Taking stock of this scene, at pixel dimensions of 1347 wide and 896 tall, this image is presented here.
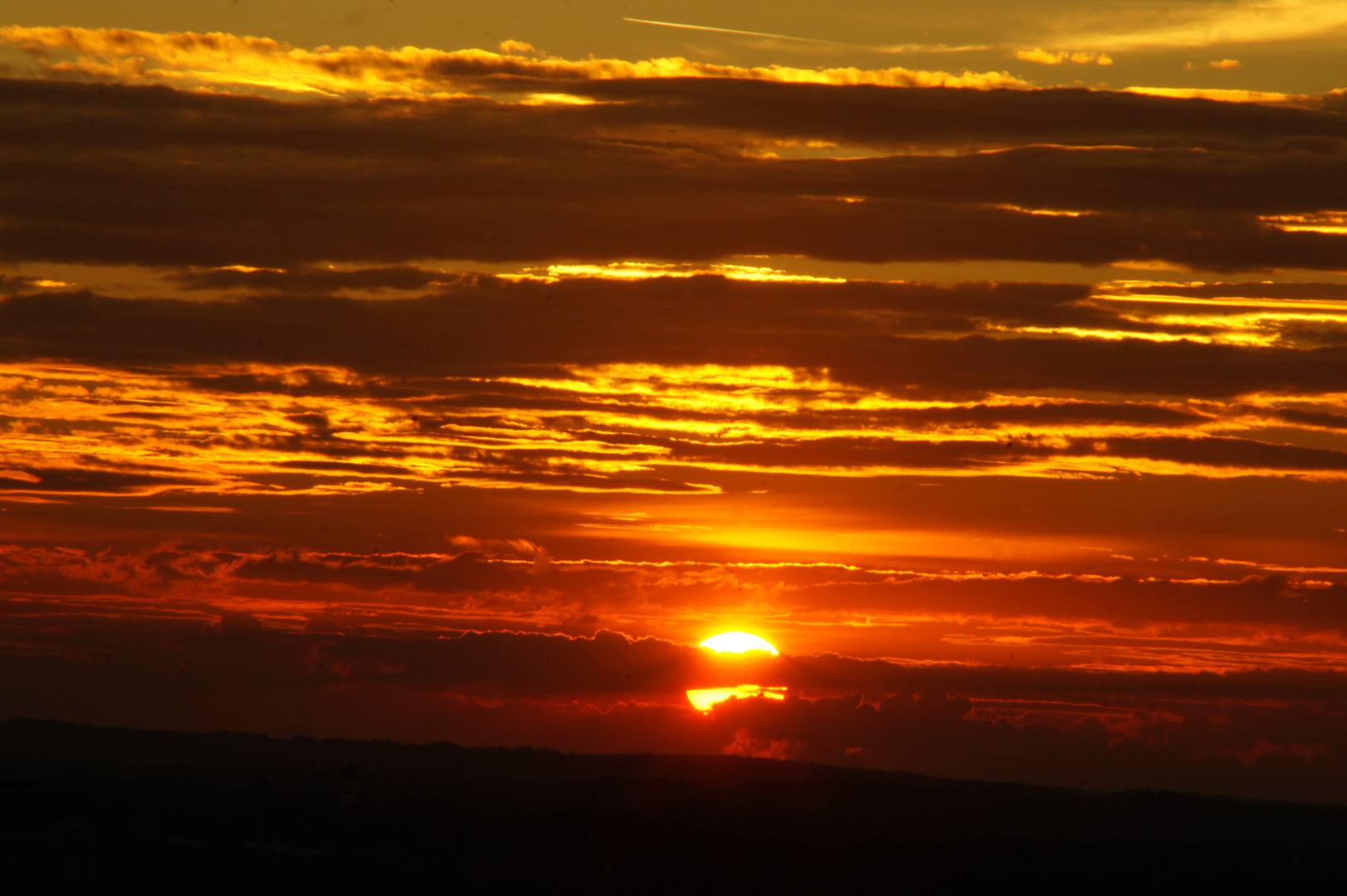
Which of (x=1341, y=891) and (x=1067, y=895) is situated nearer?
(x=1067, y=895)

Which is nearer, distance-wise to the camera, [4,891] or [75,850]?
[4,891]

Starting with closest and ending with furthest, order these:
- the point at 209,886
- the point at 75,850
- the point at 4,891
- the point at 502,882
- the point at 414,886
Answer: the point at 4,891 → the point at 75,850 → the point at 209,886 → the point at 414,886 → the point at 502,882

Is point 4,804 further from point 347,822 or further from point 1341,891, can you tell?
point 1341,891

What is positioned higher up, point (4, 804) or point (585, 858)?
point (585, 858)

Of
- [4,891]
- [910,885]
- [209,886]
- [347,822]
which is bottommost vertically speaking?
[4,891]

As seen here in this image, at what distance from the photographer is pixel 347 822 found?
629 feet

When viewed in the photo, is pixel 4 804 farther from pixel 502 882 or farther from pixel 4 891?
pixel 502 882

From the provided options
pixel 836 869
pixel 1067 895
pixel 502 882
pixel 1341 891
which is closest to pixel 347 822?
pixel 502 882

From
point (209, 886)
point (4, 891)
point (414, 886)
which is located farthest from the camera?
point (414, 886)

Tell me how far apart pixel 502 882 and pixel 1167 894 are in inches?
3539

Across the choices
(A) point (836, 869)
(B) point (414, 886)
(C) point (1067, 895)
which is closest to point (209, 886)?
(B) point (414, 886)

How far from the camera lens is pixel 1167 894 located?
610 feet

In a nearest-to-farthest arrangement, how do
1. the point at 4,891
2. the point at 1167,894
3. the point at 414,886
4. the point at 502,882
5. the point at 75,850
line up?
the point at 4,891
the point at 75,850
the point at 414,886
the point at 502,882
the point at 1167,894

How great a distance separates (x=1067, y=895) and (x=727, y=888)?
160 ft
